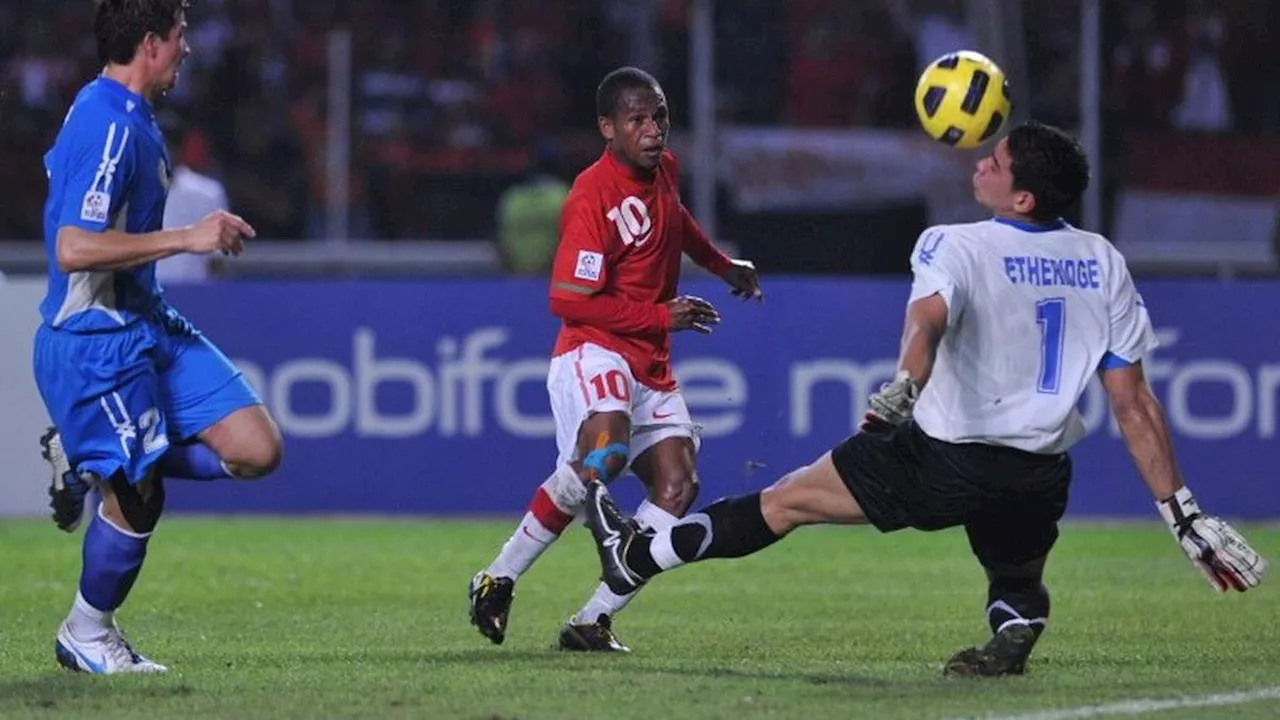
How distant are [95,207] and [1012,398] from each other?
114 inches

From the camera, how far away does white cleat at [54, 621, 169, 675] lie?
783 centimetres

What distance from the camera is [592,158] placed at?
722 inches

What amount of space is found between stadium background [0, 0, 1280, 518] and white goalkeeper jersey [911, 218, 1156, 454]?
21.2ft

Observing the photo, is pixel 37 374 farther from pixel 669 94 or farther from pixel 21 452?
pixel 669 94

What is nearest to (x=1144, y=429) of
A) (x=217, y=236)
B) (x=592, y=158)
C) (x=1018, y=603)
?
(x=1018, y=603)

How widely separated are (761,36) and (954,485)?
10118 mm

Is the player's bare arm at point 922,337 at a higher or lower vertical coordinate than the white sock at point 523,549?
higher

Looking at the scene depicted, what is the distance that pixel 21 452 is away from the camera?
49.1 feet

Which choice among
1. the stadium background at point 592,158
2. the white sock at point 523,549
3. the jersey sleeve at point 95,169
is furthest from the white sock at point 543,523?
the stadium background at point 592,158

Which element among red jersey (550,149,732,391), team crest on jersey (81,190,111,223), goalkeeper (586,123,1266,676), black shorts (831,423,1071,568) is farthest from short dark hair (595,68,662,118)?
team crest on jersey (81,190,111,223)

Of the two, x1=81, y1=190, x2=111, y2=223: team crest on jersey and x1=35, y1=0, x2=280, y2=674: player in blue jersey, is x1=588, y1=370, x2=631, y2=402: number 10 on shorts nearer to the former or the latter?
x1=35, y1=0, x2=280, y2=674: player in blue jersey

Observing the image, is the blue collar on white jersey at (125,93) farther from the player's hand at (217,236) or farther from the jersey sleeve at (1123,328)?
the jersey sleeve at (1123,328)

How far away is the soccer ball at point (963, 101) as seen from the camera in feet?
30.5

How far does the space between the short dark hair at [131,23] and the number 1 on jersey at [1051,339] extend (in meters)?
2.88
